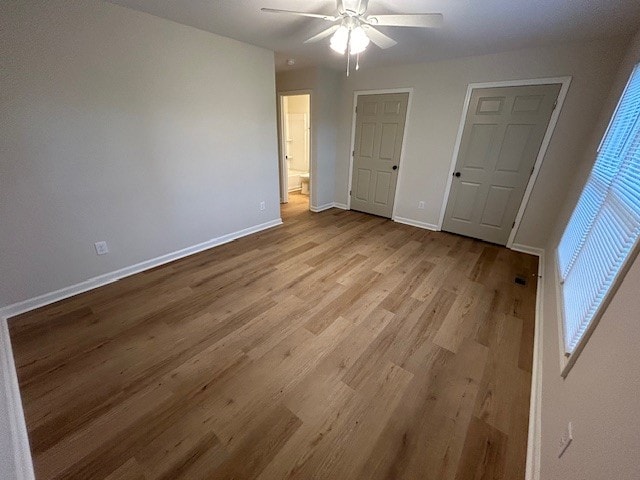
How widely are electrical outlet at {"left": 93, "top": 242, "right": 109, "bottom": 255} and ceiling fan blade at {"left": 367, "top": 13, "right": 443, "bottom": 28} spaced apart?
9.57ft

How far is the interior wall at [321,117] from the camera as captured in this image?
4035mm

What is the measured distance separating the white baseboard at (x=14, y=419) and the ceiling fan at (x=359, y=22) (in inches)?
101

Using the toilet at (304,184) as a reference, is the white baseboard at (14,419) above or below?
below

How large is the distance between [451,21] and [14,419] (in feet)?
12.8

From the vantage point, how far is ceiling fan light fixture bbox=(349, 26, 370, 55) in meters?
1.84

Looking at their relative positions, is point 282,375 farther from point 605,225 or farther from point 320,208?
point 320,208

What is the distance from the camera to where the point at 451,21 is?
6.93ft

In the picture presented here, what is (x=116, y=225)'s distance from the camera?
2408 mm

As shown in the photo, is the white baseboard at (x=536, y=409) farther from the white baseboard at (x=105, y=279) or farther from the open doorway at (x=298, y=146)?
the open doorway at (x=298, y=146)

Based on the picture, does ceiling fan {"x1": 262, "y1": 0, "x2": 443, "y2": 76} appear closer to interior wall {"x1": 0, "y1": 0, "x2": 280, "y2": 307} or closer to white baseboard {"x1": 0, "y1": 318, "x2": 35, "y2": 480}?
interior wall {"x1": 0, "y1": 0, "x2": 280, "y2": 307}

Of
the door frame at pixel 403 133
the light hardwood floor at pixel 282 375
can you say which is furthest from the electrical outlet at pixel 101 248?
the door frame at pixel 403 133

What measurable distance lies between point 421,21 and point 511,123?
2.18 meters

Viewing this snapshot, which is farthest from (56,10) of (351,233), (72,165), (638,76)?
(638,76)

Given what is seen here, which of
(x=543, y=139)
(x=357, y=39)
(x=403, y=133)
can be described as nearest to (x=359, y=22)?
(x=357, y=39)
